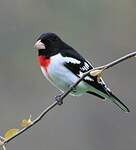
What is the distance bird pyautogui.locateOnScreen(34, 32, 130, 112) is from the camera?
3.33m

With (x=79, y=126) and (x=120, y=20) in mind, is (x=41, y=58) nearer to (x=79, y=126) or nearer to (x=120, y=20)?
(x=79, y=126)

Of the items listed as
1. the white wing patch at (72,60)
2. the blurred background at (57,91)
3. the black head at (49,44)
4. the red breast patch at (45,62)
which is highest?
the black head at (49,44)

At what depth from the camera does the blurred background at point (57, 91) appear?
24.6 ft

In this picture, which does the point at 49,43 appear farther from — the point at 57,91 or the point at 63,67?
the point at 57,91

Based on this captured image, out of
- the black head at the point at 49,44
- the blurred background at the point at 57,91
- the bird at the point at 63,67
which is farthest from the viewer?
the blurred background at the point at 57,91

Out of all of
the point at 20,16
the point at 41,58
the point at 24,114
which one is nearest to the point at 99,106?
the point at 24,114

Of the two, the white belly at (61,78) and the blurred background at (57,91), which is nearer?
the white belly at (61,78)

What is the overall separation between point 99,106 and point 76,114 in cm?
22

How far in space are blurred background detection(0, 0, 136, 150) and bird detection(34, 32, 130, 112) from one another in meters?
3.35

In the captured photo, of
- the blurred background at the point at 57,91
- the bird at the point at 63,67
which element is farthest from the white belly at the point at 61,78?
the blurred background at the point at 57,91

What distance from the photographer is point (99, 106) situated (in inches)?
309

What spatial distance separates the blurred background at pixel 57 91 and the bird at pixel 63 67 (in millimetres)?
3349

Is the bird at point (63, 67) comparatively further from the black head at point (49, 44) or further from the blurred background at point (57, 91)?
the blurred background at point (57, 91)

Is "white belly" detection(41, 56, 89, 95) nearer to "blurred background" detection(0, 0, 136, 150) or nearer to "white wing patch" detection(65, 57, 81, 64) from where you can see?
"white wing patch" detection(65, 57, 81, 64)
